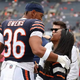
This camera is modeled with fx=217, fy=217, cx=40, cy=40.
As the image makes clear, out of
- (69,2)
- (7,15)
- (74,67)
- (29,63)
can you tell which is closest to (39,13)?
(29,63)

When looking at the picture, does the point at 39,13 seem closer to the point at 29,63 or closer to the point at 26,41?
the point at 26,41

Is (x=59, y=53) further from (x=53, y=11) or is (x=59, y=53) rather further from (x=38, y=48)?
(x=53, y=11)

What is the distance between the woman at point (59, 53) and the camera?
7.32 ft

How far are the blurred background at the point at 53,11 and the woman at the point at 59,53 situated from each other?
18.1 meters

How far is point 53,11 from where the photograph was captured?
2439 cm

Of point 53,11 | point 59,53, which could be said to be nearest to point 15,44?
point 59,53

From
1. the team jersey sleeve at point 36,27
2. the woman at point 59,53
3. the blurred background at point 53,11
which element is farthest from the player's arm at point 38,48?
the blurred background at point 53,11

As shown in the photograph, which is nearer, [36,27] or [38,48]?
[38,48]

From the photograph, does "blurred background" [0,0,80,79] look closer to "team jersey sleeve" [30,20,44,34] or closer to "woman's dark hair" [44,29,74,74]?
"woman's dark hair" [44,29,74,74]

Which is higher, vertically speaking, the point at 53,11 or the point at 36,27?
the point at 53,11

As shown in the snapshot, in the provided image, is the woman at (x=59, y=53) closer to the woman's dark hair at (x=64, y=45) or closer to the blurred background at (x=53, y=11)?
the woman's dark hair at (x=64, y=45)

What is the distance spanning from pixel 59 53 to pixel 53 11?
22.3 meters

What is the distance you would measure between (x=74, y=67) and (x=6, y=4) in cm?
2474

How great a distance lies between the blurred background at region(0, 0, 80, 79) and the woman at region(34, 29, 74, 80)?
18145 millimetres
